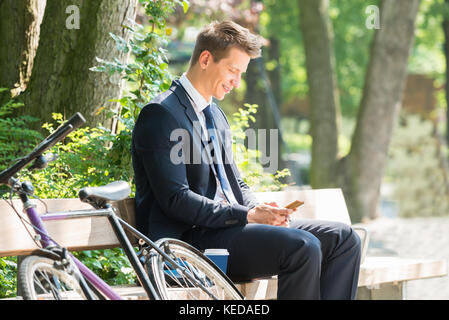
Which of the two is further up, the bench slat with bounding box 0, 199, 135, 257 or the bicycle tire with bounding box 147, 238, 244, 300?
the bench slat with bounding box 0, 199, 135, 257

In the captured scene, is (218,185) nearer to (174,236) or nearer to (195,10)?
(174,236)

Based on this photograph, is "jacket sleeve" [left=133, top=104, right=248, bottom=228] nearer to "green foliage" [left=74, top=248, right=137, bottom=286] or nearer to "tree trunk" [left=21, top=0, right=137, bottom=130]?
"green foliage" [left=74, top=248, right=137, bottom=286]

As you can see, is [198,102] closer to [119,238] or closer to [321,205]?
[119,238]

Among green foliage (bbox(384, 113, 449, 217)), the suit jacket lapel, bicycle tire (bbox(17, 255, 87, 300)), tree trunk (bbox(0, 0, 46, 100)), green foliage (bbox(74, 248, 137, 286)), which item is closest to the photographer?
bicycle tire (bbox(17, 255, 87, 300))

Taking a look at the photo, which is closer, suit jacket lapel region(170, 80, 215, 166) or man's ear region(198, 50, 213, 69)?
suit jacket lapel region(170, 80, 215, 166)

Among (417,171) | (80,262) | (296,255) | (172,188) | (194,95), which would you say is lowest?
(417,171)

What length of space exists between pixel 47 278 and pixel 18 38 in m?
3.38

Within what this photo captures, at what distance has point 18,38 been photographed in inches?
236

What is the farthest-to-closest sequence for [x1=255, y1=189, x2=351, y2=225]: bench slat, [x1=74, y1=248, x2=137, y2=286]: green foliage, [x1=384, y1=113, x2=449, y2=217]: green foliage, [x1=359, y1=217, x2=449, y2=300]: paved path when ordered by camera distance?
[x1=384, y1=113, x2=449, y2=217]: green foliage < [x1=359, y1=217, x2=449, y2=300]: paved path < [x1=255, y1=189, x2=351, y2=225]: bench slat < [x1=74, y1=248, x2=137, y2=286]: green foliage

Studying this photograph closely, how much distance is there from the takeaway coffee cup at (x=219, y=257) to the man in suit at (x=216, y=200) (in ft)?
0.12

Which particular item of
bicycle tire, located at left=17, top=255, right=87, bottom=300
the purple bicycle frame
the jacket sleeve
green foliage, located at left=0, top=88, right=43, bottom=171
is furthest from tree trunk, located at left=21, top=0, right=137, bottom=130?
bicycle tire, located at left=17, top=255, right=87, bottom=300

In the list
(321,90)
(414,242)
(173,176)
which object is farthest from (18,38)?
(414,242)

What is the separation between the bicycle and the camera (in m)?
Result: 3.02

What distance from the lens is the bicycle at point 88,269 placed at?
302cm
